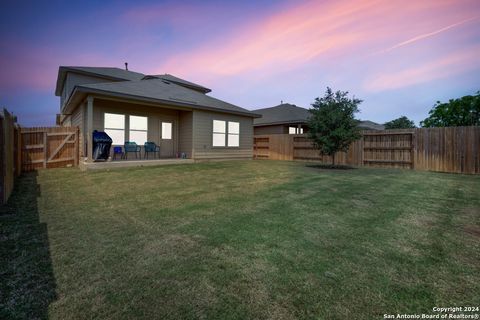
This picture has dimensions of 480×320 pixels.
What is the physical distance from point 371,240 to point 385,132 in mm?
10774

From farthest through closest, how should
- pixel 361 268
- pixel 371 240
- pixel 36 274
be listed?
pixel 371 240
pixel 361 268
pixel 36 274

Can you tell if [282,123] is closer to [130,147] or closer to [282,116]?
[282,116]

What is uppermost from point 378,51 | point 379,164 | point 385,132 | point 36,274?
point 378,51

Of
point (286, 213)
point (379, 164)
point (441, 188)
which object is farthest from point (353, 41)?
point (286, 213)

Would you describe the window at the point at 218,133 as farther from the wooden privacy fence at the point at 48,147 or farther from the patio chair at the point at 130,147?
the wooden privacy fence at the point at 48,147

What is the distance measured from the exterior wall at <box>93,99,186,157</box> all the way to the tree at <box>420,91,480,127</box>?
29.6 m

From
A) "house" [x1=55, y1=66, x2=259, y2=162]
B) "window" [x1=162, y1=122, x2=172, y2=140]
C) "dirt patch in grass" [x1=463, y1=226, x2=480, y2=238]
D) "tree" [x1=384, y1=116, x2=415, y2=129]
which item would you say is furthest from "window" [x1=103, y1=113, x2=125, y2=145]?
"tree" [x1=384, y1=116, x2=415, y2=129]

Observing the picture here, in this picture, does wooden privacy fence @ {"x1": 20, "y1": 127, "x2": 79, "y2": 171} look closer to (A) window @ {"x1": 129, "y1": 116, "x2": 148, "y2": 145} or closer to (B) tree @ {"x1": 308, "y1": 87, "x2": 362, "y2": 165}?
(A) window @ {"x1": 129, "y1": 116, "x2": 148, "y2": 145}

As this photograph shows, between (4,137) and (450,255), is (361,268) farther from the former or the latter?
(4,137)

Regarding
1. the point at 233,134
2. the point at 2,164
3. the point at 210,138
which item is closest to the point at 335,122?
the point at 233,134

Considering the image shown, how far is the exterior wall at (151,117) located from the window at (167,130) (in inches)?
6.1

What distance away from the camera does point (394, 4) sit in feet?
28.2

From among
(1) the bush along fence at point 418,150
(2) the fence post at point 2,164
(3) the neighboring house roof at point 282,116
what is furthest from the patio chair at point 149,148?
(3) the neighboring house roof at point 282,116

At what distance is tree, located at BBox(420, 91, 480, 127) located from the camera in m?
24.3
